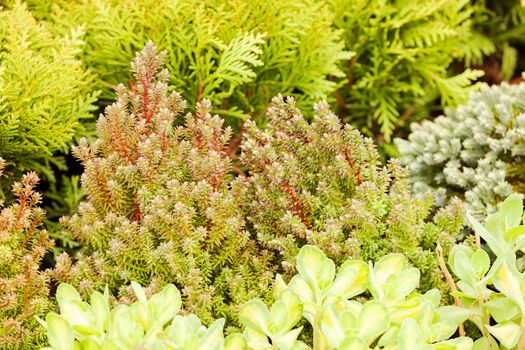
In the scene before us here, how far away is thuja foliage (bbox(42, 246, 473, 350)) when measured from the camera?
1.44m

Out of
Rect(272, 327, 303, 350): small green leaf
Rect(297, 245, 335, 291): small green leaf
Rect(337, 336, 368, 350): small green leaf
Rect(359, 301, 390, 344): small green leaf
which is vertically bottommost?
Rect(272, 327, 303, 350): small green leaf

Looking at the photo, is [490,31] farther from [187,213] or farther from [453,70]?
[187,213]

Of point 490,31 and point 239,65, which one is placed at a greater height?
point 239,65

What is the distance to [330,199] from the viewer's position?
83.1 inches

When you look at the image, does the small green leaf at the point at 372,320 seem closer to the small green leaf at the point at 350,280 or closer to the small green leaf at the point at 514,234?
the small green leaf at the point at 350,280

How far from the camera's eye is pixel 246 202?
2.21 meters

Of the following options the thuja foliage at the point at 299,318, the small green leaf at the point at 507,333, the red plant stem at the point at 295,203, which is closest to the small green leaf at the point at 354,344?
the thuja foliage at the point at 299,318

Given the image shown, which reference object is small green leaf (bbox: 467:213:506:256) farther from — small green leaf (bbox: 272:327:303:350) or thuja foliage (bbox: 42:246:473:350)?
small green leaf (bbox: 272:327:303:350)

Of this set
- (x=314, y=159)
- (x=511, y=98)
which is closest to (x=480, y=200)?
(x=511, y=98)

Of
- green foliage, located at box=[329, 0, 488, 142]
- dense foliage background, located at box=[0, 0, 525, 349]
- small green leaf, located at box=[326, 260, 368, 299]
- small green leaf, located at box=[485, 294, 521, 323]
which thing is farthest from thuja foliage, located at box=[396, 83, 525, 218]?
small green leaf, located at box=[326, 260, 368, 299]

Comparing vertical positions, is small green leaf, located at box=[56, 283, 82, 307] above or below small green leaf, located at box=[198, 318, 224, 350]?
above

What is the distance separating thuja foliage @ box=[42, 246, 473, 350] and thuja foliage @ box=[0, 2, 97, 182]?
926mm

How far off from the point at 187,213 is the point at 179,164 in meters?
0.22

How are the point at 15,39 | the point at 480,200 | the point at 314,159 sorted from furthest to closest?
the point at 480,200 < the point at 15,39 < the point at 314,159
